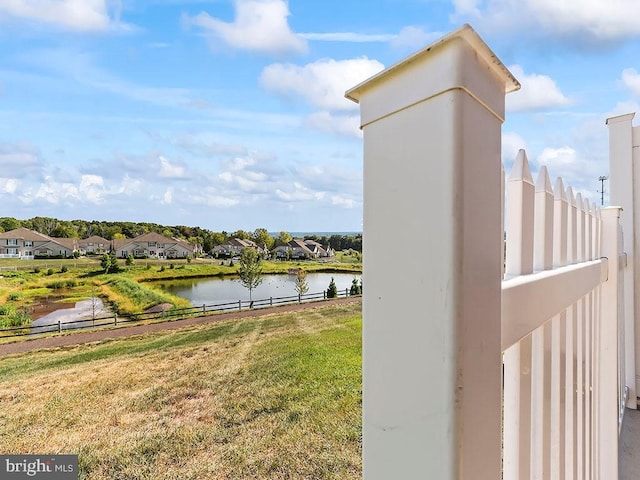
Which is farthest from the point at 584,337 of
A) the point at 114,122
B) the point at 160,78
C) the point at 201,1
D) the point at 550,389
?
the point at 114,122

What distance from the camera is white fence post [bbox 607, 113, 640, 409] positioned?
41.9 inches

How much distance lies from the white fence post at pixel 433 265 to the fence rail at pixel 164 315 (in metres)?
3.23

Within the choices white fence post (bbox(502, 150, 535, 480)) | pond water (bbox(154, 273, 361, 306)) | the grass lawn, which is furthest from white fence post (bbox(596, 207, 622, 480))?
pond water (bbox(154, 273, 361, 306))

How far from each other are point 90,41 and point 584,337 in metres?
3.58

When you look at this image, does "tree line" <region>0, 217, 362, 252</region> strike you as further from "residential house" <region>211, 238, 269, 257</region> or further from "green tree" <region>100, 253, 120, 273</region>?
"green tree" <region>100, 253, 120, 273</region>

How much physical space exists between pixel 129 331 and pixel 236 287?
1.03 m

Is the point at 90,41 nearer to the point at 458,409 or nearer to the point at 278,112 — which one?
the point at 278,112

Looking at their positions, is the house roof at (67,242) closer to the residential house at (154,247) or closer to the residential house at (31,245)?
the residential house at (31,245)

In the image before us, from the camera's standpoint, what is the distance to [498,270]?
0.51 ft

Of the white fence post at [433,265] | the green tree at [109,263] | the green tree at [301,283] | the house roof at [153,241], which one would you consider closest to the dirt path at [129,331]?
the green tree at [301,283]

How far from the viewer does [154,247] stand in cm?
317

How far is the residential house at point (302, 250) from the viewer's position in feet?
12.4

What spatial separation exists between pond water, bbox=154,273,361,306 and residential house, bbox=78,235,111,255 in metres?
0.55

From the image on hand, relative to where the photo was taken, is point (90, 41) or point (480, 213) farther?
point (90, 41)
